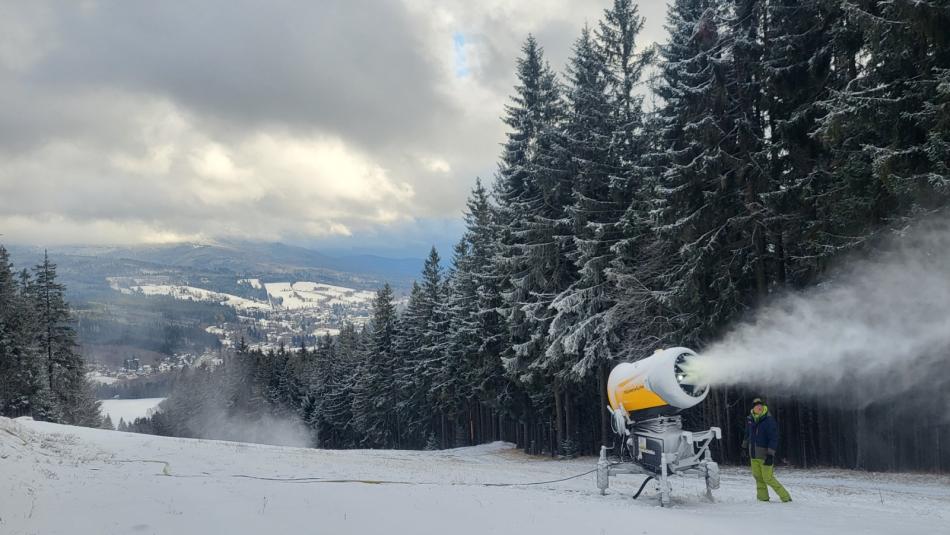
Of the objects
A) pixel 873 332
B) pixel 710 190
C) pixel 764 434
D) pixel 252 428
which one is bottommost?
pixel 252 428

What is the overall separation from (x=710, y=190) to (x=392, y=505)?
54.9 ft

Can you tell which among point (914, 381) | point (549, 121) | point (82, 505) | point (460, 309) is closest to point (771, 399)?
point (914, 381)

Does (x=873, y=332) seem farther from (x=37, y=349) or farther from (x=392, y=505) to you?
(x=37, y=349)

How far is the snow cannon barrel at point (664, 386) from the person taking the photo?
1264cm

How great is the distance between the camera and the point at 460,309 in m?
43.8

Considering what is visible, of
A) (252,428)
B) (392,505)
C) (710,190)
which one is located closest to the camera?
(392,505)

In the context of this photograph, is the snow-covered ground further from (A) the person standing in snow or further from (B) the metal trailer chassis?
(A) the person standing in snow

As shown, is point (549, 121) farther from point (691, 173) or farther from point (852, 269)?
point (852, 269)

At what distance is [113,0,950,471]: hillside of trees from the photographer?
49.8 feet

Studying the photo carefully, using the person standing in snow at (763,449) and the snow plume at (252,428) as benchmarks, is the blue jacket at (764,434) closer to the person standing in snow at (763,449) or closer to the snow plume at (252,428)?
the person standing in snow at (763,449)

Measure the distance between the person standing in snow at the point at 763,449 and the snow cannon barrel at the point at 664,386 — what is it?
1232mm

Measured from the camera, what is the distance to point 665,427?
1305cm

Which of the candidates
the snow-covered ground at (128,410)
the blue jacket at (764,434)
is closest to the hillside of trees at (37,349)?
the blue jacket at (764,434)

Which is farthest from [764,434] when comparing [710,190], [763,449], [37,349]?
[37,349]
